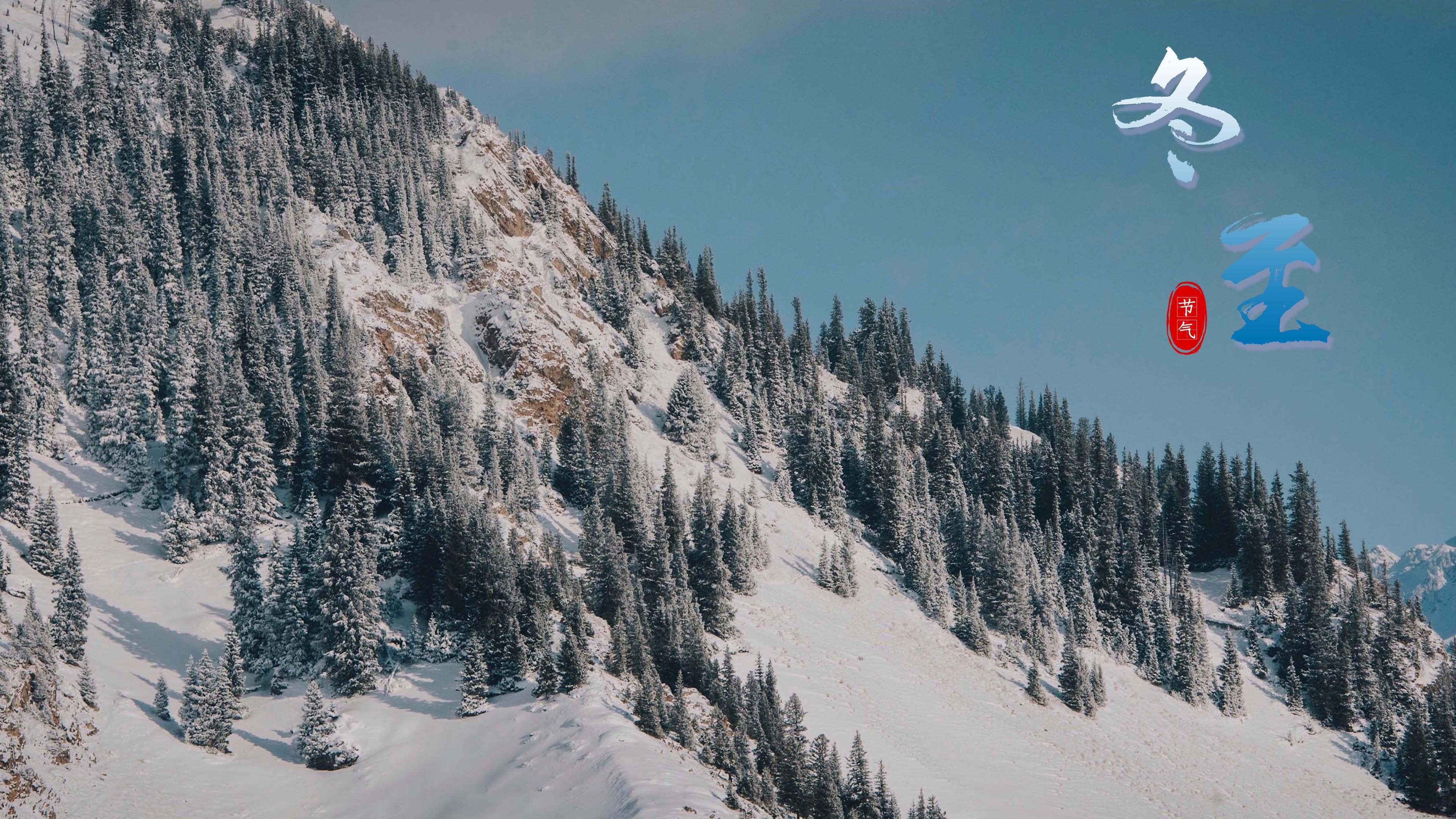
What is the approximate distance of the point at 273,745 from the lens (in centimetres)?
5294

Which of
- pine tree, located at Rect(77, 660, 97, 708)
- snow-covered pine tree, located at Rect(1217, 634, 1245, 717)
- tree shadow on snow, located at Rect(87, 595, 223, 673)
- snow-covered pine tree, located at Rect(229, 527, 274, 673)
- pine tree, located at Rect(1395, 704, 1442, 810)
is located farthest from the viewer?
snow-covered pine tree, located at Rect(1217, 634, 1245, 717)

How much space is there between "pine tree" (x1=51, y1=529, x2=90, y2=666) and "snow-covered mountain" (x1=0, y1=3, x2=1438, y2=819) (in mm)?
1732

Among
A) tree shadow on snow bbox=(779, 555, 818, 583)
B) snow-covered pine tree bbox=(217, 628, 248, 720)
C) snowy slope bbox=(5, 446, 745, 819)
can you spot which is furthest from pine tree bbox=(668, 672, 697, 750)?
tree shadow on snow bbox=(779, 555, 818, 583)

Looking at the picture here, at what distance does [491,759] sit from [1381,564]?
13736cm

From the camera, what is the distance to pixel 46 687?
152 ft

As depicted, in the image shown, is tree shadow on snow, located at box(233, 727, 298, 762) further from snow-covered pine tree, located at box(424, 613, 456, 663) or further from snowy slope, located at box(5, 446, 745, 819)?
snow-covered pine tree, located at box(424, 613, 456, 663)

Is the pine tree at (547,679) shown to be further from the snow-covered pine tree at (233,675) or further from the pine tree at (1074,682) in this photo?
the pine tree at (1074,682)

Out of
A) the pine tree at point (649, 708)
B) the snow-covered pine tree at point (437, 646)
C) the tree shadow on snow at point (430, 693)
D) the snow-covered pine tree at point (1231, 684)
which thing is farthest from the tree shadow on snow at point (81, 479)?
the snow-covered pine tree at point (1231, 684)

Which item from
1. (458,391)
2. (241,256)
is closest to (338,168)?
(241,256)

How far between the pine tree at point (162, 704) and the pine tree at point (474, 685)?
14775mm

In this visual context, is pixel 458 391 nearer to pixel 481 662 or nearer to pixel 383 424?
pixel 383 424

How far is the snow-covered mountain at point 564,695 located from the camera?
46531mm

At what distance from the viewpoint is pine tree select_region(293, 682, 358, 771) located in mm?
51031

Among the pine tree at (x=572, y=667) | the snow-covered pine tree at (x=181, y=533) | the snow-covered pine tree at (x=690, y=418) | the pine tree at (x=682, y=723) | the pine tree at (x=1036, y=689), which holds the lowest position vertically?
the pine tree at (x=1036, y=689)
